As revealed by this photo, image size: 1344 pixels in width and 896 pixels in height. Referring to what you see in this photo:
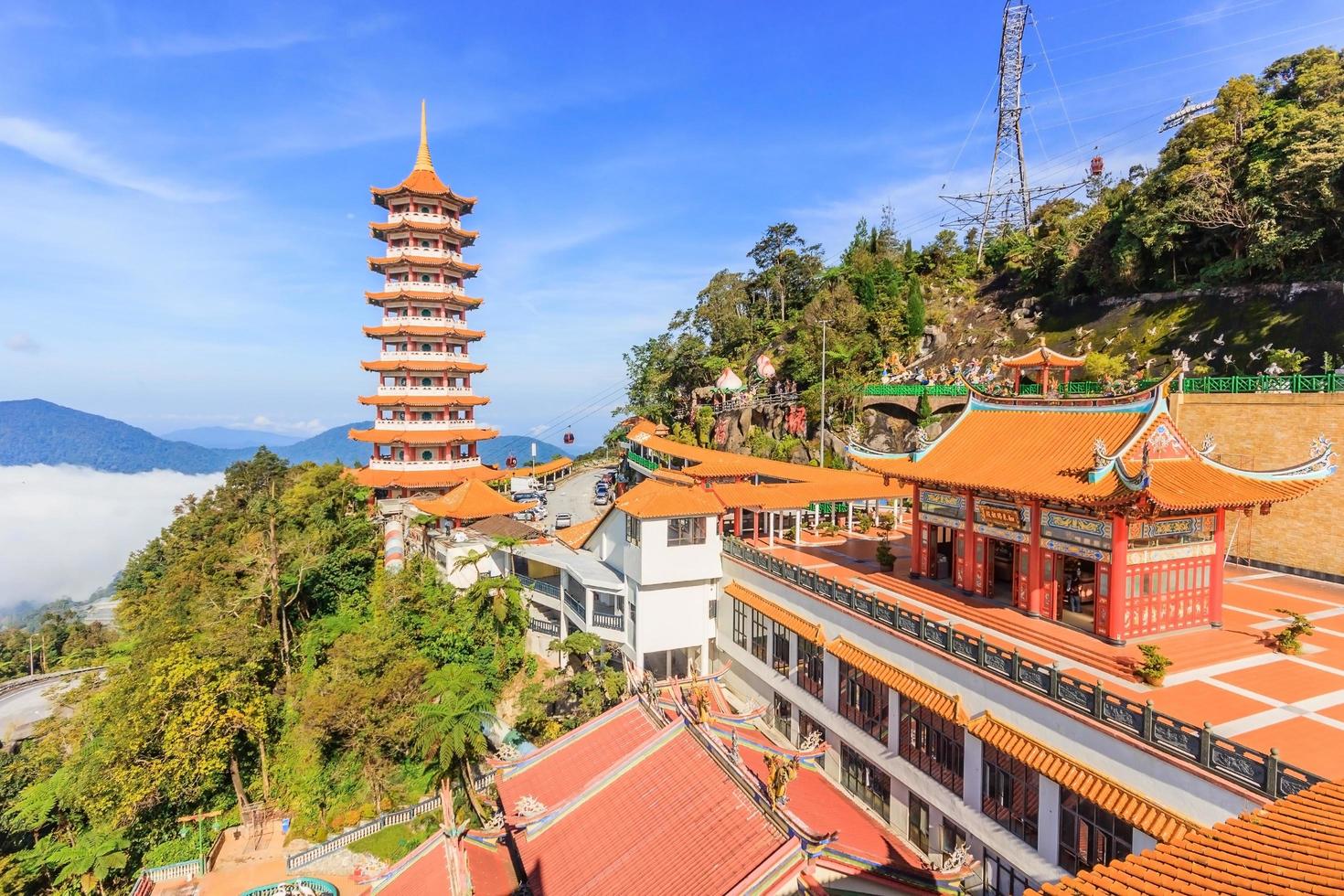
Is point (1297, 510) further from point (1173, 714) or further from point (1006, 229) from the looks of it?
point (1006, 229)

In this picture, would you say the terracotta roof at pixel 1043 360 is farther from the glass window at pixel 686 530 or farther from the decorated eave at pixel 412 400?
the decorated eave at pixel 412 400

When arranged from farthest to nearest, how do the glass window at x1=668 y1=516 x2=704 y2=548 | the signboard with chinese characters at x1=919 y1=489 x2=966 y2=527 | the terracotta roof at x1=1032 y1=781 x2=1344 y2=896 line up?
the glass window at x1=668 y1=516 x2=704 y2=548
the signboard with chinese characters at x1=919 y1=489 x2=966 y2=527
the terracotta roof at x1=1032 y1=781 x2=1344 y2=896

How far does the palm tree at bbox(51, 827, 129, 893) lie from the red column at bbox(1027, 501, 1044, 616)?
96.5ft

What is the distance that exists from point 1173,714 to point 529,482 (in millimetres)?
42504

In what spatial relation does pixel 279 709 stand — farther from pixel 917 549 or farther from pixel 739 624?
pixel 917 549

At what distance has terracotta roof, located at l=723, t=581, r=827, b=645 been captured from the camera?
18.3m

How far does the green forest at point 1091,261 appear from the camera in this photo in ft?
93.8

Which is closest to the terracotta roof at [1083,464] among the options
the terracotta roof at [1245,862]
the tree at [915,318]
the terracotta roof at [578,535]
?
the terracotta roof at [1245,862]

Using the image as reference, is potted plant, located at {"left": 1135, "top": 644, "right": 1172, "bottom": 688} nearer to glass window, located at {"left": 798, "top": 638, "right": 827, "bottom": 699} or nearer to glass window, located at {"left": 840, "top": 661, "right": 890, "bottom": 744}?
glass window, located at {"left": 840, "top": 661, "right": 890, "bottom": 744}

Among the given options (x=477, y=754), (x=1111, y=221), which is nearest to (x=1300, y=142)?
(x=1111, y=221)

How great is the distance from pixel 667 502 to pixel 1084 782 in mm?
13601

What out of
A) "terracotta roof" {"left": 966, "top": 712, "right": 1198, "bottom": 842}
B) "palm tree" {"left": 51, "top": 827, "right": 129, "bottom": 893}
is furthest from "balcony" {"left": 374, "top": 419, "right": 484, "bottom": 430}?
"terracotta roof" {"left": 966, "top": 712, "right": 1198, "bottom": 842}

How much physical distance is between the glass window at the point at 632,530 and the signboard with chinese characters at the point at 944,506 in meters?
8.58

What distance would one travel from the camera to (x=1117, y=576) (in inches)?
560
